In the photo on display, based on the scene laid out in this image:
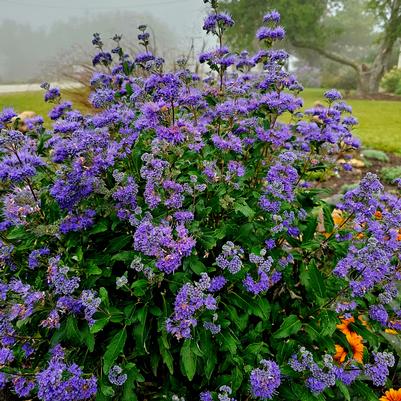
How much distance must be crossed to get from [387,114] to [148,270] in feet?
42.5

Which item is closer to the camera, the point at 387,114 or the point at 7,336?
the point at 7,336

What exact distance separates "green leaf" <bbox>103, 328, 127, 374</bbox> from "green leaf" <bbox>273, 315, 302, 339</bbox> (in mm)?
758

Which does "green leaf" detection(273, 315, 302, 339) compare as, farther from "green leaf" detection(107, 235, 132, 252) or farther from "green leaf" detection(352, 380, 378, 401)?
"green leaf" detection(107, 235, 132, 252)

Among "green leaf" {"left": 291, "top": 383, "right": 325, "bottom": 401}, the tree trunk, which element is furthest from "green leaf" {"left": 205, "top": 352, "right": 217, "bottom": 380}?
the tree trunk

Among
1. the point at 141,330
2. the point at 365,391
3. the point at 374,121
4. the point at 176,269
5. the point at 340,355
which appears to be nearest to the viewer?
the point at 141,330

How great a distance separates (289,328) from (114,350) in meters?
0.88

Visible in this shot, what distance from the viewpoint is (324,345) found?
1982mm

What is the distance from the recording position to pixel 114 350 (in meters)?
1.71

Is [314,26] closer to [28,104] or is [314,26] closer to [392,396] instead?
[28,104]

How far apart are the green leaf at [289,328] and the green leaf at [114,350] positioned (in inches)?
29.9

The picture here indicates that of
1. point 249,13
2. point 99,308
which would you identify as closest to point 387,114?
point 249,13

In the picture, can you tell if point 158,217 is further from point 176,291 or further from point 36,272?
point 36,272

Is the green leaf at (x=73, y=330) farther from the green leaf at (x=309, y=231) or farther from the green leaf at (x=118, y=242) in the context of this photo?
the green leaf at (x=309, y=231)

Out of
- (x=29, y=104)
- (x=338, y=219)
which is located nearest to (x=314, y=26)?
(x=29, y=104)
